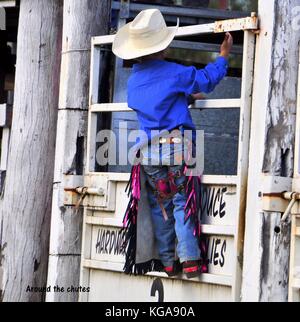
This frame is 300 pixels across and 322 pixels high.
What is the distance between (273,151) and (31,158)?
7.56 feet

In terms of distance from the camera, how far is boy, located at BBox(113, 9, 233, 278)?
5.59 metres

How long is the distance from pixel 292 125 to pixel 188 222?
0.82m

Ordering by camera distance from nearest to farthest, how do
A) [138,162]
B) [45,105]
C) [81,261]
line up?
1. [138,162]
2. [81,261]
3. [45,105]

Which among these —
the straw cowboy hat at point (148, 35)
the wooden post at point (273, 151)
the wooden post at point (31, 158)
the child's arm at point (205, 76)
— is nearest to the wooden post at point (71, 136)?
the wooden post at point (31, 158)

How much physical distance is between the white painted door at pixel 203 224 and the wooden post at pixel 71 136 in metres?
0.14

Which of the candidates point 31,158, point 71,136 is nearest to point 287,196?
point 71,136

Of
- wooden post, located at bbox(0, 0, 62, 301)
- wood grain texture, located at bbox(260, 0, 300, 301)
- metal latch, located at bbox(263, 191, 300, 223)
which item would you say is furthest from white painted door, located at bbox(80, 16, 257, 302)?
wooden post, located at bbox(0, 0, 62, 301)

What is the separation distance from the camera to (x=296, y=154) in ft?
17.0

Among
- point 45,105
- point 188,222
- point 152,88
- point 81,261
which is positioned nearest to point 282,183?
point 188,222

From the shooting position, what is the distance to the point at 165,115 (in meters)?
5.70

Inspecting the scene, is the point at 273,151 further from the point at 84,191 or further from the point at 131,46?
the point at 84,191

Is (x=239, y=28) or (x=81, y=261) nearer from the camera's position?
(x=239, y=28)

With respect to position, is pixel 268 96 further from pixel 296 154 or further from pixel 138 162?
pixel 138 162

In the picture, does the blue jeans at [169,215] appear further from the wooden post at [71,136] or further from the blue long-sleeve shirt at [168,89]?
the wooden post at [71,136]
